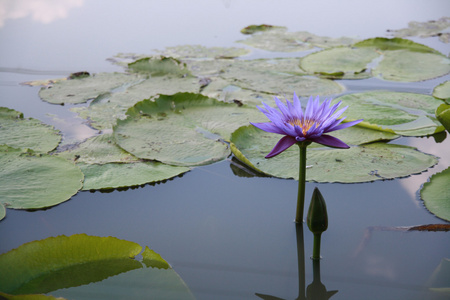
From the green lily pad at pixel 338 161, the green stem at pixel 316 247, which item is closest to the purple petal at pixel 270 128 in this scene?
the green stem at pixel 316 247

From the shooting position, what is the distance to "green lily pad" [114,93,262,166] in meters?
2.16

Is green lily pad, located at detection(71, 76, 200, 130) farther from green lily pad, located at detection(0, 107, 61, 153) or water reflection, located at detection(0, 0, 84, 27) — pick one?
water reflection, located at detection(0, 0, 84, 27)

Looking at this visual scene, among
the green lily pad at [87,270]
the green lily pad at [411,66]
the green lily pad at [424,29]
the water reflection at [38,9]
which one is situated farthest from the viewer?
the water reflection at [38,9]

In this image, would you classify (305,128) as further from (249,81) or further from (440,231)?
(249,81)

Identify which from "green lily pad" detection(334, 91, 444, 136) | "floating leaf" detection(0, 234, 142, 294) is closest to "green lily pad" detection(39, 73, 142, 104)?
"green lily pad" detection(334, 91, 444, 136)

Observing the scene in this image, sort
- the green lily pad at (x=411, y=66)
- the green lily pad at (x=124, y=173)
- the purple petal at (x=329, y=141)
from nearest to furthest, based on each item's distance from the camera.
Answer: the purple petal at (x=329, y=141) → the green lily pad at (x=124, y=173) → the green lily pad at (x=411, y=66)

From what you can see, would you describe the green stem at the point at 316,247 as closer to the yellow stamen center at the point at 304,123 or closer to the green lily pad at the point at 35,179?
the yellow stamen center at the point at 304,123

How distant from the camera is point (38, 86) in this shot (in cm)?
328

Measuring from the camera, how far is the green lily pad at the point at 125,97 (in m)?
2.63

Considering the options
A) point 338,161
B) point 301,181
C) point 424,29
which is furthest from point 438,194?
point 424,29

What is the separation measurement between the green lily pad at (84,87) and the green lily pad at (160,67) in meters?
0.17

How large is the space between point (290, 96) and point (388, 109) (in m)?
0.64

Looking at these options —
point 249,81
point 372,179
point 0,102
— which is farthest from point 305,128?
point 0,102

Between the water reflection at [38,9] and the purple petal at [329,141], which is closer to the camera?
the purple petal at [329,141]
